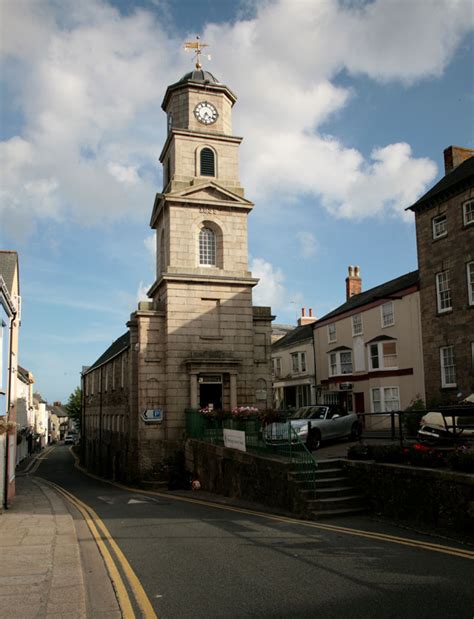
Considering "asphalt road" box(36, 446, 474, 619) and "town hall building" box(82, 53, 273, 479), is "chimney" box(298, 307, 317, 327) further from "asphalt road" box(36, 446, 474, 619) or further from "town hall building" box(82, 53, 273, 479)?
"asphalt road" box(36, 446, 474, 619)

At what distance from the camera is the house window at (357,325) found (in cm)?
3519

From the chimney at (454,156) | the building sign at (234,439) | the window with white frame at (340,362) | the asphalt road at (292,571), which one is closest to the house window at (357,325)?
the window with white frame at (340,362)

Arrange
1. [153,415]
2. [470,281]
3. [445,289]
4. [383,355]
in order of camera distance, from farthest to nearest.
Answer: [383,355], [445,289], [153,415], [470,281]

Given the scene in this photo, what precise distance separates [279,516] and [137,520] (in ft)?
11.4

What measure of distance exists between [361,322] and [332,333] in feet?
13.4

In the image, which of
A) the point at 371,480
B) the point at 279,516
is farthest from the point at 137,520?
the point at 371,480

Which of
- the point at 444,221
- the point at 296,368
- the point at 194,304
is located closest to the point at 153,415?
the point at 194,304

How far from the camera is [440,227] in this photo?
27906 millimetres

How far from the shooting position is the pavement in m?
6.52

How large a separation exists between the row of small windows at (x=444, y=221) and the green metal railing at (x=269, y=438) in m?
14.1

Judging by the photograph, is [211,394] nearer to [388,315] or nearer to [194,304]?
[194,304]

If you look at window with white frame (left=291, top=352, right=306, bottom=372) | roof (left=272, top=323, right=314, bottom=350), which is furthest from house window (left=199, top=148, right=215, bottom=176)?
window with white frame (left=291, top=352, right=306, bottom=372)

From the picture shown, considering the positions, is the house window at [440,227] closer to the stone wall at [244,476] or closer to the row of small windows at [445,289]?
the row of small windows at [445,289]

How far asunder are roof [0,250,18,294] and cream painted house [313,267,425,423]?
19.4 metres
